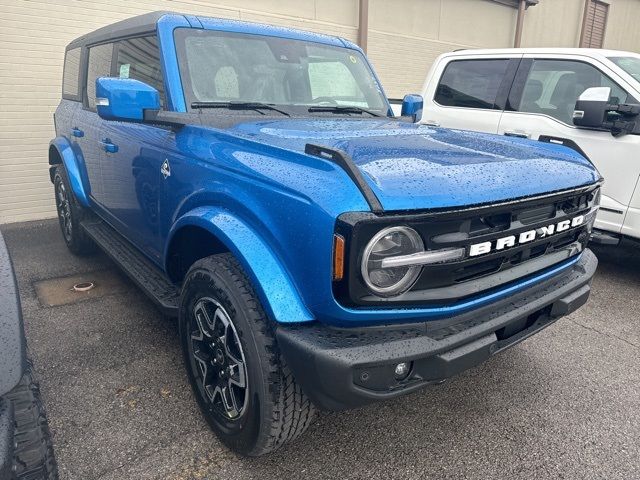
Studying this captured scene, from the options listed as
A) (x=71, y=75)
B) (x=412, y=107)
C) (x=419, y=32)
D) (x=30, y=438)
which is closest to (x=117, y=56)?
(x=71, y=75)

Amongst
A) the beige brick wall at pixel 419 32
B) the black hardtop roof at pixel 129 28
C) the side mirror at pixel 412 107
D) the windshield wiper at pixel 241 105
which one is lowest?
the side mirror at pixel 412 107

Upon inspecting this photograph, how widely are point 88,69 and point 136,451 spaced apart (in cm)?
318

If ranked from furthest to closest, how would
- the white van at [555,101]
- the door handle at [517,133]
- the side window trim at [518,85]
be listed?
the side window trim at [518,85] → the door handle at [517,133] → the white van at [555,101]

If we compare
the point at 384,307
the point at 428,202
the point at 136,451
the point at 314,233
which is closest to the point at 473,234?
the point at 428,202

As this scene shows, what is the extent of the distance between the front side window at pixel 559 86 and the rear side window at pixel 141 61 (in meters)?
3.55

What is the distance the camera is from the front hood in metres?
1.67

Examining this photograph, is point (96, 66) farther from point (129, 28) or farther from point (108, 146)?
point (108, 146)

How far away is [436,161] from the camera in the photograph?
188 centimetres

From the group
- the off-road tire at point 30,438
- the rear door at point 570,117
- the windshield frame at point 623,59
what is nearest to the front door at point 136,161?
the off-road tire at point 30,438

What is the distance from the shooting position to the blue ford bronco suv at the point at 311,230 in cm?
165

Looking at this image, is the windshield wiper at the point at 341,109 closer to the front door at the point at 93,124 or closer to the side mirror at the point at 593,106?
the front door at the point at 93,124

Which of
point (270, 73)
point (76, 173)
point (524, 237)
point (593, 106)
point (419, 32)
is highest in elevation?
point (419, 32)

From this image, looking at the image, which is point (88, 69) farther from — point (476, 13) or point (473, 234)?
point (476, 13)

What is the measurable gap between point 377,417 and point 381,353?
0.96 m
